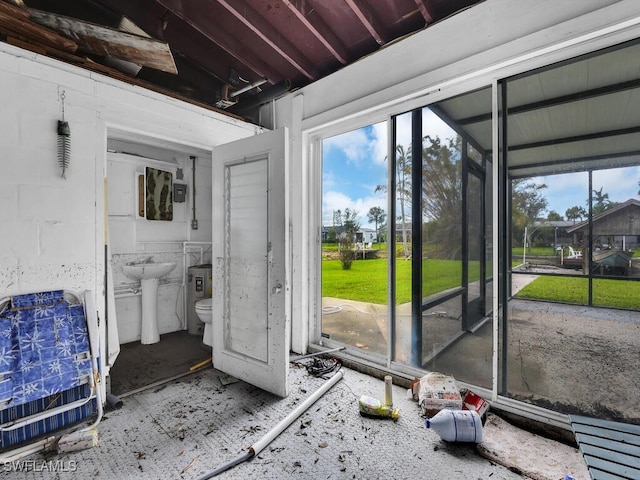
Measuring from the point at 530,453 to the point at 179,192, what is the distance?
14.0ft

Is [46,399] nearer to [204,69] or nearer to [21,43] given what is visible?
[21,43]

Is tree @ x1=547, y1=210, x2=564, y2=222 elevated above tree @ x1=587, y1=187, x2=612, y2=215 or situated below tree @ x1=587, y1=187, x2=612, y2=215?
below

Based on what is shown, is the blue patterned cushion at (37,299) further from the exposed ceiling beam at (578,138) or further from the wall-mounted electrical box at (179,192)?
the exposed ceiling beam at (578,138)

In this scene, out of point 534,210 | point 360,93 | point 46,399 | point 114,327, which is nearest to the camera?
point 46,399

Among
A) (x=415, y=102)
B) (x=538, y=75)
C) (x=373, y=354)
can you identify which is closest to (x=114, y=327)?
(x=373, y=354)

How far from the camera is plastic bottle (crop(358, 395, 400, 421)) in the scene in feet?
6.54

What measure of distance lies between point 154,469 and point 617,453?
225 centimetres

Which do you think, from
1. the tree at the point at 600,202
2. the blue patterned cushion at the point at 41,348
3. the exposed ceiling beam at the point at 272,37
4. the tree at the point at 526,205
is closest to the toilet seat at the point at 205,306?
the blue patterned cushion at the point at 41,348

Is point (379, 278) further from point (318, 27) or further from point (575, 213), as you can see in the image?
point (318, 27)

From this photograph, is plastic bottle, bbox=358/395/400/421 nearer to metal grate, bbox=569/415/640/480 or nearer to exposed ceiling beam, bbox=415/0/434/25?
metal grate, bbox=569/415/640/480

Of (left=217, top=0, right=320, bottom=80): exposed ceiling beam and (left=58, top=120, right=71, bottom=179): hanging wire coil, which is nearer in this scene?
(left=58, top=120, right=71, bottom=179): hanging wire coil

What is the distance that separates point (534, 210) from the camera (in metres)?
1.93

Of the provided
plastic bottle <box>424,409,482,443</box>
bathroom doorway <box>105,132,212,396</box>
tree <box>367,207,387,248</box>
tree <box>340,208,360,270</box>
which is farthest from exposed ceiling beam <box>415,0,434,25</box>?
plastic bottle <box>424,409,482,443</box>

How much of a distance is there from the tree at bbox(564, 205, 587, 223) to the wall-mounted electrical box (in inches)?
158
